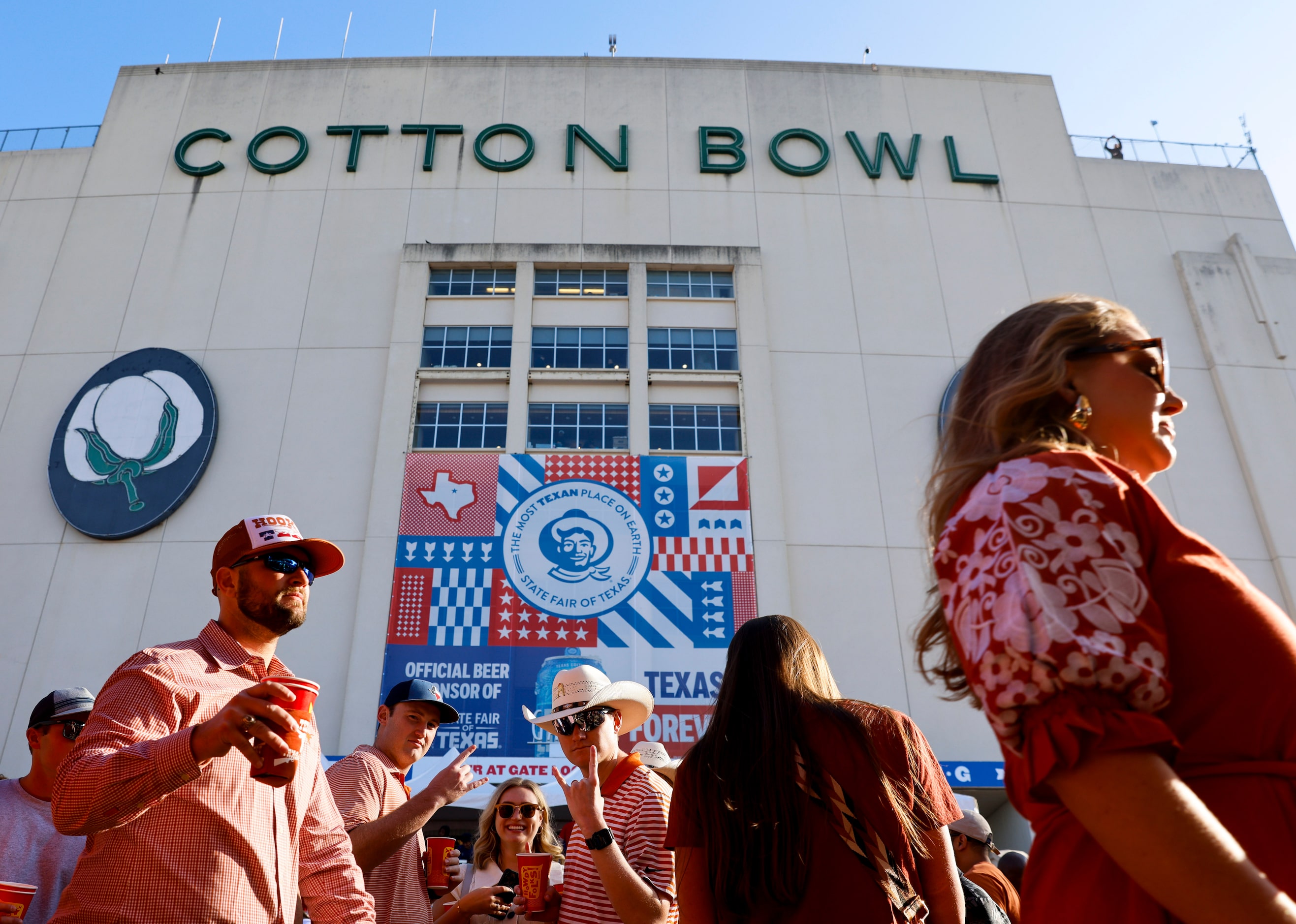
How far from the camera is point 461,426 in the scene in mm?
14570

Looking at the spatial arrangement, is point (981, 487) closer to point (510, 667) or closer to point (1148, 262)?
point (510, 667)

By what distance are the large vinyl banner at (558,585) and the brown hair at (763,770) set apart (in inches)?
391

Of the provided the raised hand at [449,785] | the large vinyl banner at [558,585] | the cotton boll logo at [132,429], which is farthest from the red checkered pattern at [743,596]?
the raised hand at [449,785]

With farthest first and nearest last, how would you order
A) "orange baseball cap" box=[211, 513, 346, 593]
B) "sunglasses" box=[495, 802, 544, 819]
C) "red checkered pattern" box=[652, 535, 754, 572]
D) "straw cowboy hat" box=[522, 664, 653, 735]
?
"red checkered pattern" box=[652, 535, 754, 572] → "sunglasses" box=[495, 802, 544, 819] → "straw cowboy hat" box=[522, 664, 653, 735] → "orange baseball cap" box=[211, 513, 346, 593]

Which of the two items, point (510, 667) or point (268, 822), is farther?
point (510, 667)

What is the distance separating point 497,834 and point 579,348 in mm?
11292

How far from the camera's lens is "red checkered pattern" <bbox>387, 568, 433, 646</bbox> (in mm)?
12609

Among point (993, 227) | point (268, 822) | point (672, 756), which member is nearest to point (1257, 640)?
point (268, 822)

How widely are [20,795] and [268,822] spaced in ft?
7.28

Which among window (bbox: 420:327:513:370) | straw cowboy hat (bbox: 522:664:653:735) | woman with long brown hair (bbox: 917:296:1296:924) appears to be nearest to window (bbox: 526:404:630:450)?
window (bbox: 420:327:513:370)

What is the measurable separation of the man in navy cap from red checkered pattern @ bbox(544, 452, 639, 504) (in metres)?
9.13

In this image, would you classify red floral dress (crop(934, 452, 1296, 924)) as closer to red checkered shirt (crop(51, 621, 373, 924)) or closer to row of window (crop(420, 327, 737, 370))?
red checkered shirt (crop(51, 621, 373, 924))

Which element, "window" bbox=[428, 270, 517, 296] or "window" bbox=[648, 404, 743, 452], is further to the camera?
"window" bbox=[428, 270, 517, 296]

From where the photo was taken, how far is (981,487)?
1233 millimetres
